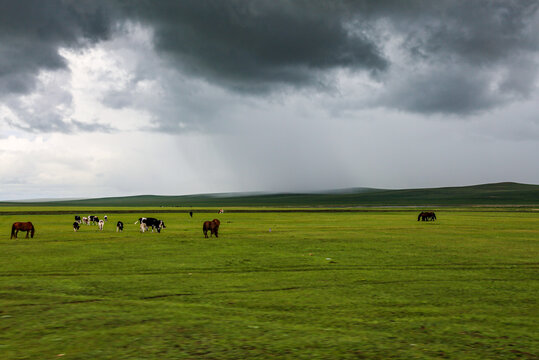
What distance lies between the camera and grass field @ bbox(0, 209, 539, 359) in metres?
7.95

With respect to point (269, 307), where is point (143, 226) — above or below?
above

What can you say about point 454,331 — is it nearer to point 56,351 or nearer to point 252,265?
point 56,351

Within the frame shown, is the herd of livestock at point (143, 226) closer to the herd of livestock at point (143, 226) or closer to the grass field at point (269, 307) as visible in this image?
the herd of livestock at point (143, 226)

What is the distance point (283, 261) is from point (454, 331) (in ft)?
39.9

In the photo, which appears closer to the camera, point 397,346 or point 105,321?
point 397,346

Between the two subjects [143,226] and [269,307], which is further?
[143,226]

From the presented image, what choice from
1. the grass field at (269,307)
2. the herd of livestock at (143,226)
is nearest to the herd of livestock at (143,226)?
the herd of livestock at (143,226)

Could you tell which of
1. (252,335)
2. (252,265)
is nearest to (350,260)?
(252,265)

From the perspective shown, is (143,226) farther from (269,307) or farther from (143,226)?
(269,307)

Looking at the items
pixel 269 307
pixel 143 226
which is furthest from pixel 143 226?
pixel 269 307

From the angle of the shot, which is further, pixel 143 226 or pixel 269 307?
pixel 143 226

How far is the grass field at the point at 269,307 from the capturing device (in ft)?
26.1

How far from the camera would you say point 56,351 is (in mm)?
7727

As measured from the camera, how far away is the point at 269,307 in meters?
11.4
